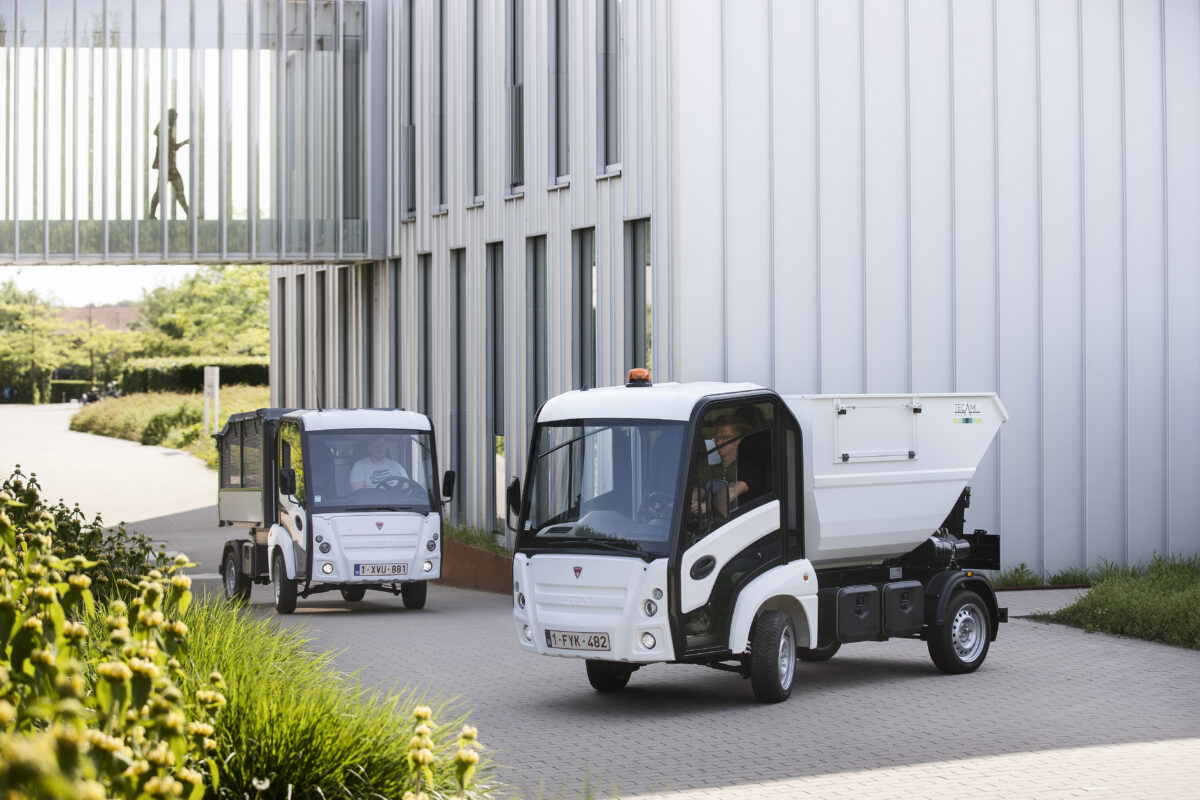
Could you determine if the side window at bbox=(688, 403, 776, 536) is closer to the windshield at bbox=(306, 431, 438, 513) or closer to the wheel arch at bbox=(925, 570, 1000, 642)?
the wheel arch at bbox=(925, 570, 1000, 642)

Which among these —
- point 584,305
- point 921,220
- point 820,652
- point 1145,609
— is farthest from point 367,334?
point 820,652

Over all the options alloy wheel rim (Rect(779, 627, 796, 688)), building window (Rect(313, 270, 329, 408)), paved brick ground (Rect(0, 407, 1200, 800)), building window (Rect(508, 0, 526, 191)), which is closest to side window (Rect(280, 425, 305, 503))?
paved brick ground (Rect(0, 407, 1200, 800))

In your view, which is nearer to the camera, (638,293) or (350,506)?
(350,506)

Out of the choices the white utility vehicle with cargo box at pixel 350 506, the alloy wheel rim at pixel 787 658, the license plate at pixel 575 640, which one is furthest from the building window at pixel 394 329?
the license plate at pixel 575 640

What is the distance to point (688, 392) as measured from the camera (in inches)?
431

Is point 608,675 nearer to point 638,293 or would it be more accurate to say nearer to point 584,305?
point 638,293

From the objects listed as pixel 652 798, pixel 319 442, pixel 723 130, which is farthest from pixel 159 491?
pixel 652 798

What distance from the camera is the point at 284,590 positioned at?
18.0m

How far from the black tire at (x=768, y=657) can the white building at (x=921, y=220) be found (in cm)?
707

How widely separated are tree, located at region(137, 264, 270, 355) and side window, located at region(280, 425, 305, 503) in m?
52.8

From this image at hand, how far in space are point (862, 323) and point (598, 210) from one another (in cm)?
380

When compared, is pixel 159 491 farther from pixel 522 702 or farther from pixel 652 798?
pixel 652 798

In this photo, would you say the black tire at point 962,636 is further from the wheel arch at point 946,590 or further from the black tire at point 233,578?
the black tire at point 233,578

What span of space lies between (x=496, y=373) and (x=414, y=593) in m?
5.93
